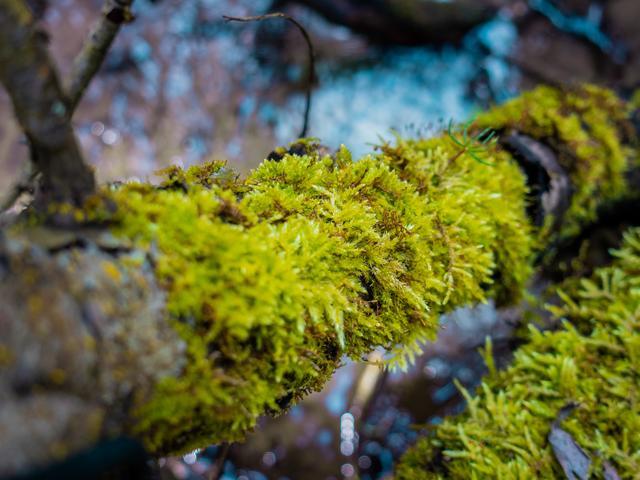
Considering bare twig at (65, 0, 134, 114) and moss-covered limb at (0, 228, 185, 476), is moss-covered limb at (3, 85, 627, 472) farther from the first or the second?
bare twig at (65, 0, 134, 114)

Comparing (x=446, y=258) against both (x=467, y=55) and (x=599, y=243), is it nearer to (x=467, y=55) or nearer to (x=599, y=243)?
(x=599, y=243)

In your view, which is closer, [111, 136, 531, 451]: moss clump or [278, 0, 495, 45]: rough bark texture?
[111, 136, 531, 451]: moss clump

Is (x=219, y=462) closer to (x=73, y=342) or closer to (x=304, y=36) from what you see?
(x=73, y=342)

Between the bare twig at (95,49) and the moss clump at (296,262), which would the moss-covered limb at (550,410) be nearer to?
the moss clump at (296,262)

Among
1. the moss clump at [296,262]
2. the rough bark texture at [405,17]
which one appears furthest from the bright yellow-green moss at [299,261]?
the rough bark texture at [405,17]

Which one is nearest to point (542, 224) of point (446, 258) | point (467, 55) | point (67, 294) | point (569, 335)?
point (569, 335)

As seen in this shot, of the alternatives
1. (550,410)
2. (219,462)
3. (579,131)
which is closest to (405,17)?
(579,131)

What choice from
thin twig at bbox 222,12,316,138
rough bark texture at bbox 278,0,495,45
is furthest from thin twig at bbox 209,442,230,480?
rough bark texture at bbox 278,0,495,45
